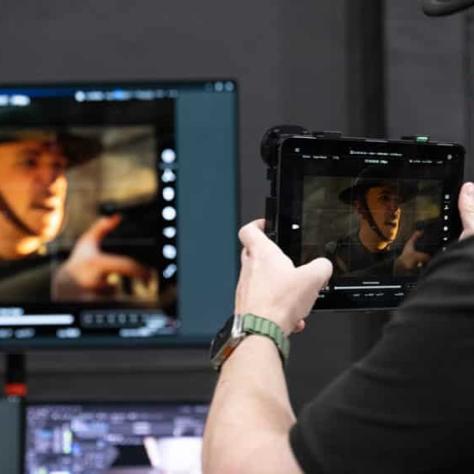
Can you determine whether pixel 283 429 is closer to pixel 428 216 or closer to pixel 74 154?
pixel 428 216

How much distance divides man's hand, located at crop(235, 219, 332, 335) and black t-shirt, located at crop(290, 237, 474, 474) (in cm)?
16

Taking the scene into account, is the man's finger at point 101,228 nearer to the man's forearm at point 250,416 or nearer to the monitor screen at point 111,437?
the monitor screen at point 111,437

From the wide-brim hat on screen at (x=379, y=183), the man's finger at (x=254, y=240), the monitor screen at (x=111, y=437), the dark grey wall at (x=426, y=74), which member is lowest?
the monitor screen at (x=111, y=437)

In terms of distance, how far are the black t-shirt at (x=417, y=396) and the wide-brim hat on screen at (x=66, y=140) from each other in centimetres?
91

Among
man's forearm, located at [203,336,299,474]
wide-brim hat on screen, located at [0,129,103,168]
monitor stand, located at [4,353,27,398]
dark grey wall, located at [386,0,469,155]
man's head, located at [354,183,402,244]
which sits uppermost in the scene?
dark grey wall, located at [386,0,469,155]

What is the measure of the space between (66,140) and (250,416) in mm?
857

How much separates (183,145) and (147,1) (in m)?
0.42

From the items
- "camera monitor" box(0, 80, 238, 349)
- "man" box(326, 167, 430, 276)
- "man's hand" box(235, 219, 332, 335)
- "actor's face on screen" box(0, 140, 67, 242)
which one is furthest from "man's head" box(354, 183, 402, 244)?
"actor's face on screen" box(0, 140, 67, 242)

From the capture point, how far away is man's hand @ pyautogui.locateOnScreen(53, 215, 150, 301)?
1.54 m

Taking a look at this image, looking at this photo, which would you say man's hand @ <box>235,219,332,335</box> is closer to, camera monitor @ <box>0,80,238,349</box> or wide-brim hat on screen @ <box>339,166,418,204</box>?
wide-brim hat on screen @ <box>339,166,418,204</box>

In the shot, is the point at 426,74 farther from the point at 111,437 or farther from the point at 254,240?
the point at 254,240

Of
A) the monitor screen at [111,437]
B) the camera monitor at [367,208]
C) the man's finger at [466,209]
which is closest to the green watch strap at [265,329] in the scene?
the camera monitor at [367,208]

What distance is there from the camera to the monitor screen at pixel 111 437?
4.90 ft

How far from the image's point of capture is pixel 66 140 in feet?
5.09
